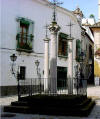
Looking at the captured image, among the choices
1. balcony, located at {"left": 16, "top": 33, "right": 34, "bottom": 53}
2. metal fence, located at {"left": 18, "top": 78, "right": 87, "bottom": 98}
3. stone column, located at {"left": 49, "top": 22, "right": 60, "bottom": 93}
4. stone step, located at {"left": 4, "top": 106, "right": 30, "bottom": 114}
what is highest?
balcony, located at {"left": 16, "top": 33, "right": 34, "bottom": 53}

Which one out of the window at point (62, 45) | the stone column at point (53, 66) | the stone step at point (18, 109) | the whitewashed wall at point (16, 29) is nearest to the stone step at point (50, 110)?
the stone step at point (18, 109)

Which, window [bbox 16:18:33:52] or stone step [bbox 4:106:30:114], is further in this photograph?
window [bbox 16:18:33:52]

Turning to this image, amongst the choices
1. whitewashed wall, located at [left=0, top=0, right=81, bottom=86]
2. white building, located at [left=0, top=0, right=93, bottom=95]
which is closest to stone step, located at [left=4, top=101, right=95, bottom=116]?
white building, located at [left=0, top=0, right=93, bottom=95]

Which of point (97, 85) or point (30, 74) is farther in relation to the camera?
point (97, 85)

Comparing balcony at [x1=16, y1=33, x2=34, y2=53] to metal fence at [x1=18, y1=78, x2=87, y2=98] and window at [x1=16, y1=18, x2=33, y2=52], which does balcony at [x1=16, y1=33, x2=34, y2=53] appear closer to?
window at [x1=16, y1=18, x2=33, y2=52]

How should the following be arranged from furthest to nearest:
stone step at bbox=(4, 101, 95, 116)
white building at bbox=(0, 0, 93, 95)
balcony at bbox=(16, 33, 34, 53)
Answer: balcony at bbox=(16, 33, 34, 53), white building at bbox=(0, 0, 93, 95), stone step at bbox=(4, 101, 95, 116)

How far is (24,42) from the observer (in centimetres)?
2142

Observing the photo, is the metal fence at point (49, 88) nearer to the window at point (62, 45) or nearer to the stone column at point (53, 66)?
the stone column at point (53, 66)

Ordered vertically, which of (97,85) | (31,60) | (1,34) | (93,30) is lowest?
(97,85)

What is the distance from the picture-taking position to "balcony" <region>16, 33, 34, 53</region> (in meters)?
20.7

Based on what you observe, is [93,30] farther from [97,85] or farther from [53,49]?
[53,49]

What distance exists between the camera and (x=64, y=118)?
9508mm

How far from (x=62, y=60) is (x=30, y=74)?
5521 millimetres

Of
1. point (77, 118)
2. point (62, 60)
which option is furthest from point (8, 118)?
point (62, 60)
